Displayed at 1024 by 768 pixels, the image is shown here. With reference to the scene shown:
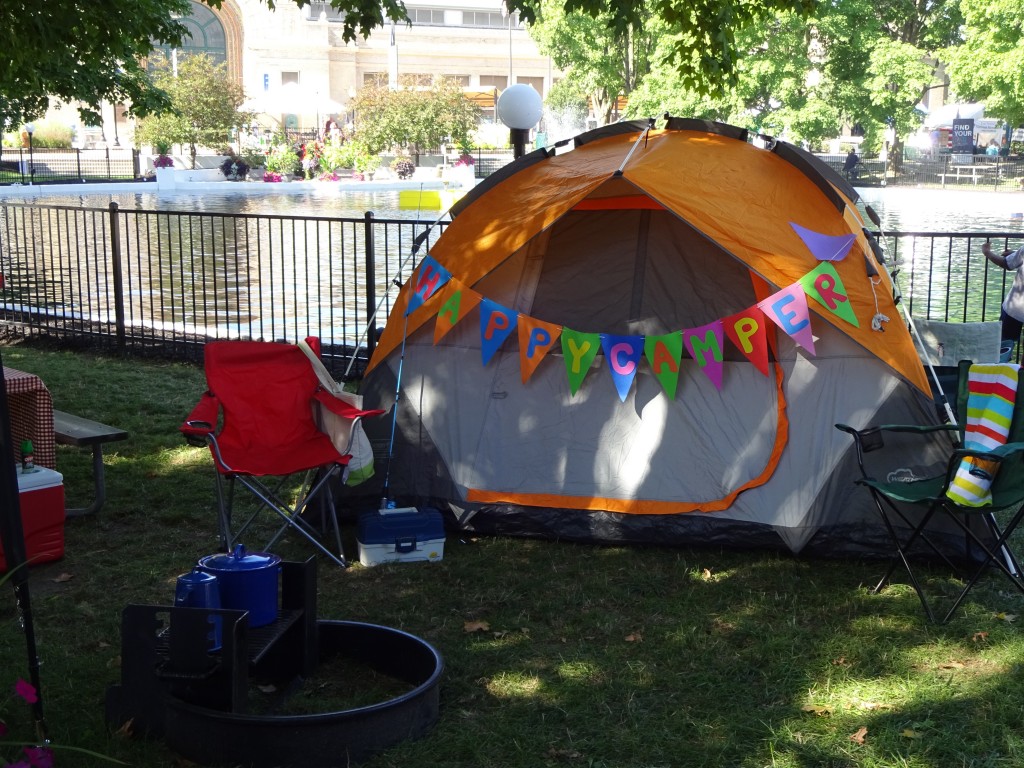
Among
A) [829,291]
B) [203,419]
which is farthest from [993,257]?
[203,419]

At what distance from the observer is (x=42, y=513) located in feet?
16.2

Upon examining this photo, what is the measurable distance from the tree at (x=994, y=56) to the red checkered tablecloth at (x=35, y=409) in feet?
102

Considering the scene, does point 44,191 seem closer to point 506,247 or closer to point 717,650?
point 506,247

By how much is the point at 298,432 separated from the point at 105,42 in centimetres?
362

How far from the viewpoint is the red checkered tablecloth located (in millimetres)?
5297

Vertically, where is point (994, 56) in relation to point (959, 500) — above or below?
above

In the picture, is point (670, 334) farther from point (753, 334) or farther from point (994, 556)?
point (994, 556)

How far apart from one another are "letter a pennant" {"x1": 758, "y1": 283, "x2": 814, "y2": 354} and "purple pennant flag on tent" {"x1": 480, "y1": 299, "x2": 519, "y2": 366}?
4.03 ft

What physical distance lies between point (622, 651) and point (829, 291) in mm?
1973

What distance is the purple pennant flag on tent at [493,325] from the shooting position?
211 inches

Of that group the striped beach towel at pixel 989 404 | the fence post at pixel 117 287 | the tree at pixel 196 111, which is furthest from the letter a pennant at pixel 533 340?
the tree at pixel 196 111

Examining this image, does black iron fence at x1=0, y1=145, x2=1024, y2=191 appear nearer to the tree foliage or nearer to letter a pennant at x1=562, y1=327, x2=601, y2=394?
the tree foliage

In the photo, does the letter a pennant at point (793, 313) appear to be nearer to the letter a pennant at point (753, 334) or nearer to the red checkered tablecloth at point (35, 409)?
the letter a pennant at point (753, 334)

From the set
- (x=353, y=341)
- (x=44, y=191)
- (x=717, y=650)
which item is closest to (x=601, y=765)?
(x=717, y=650)
